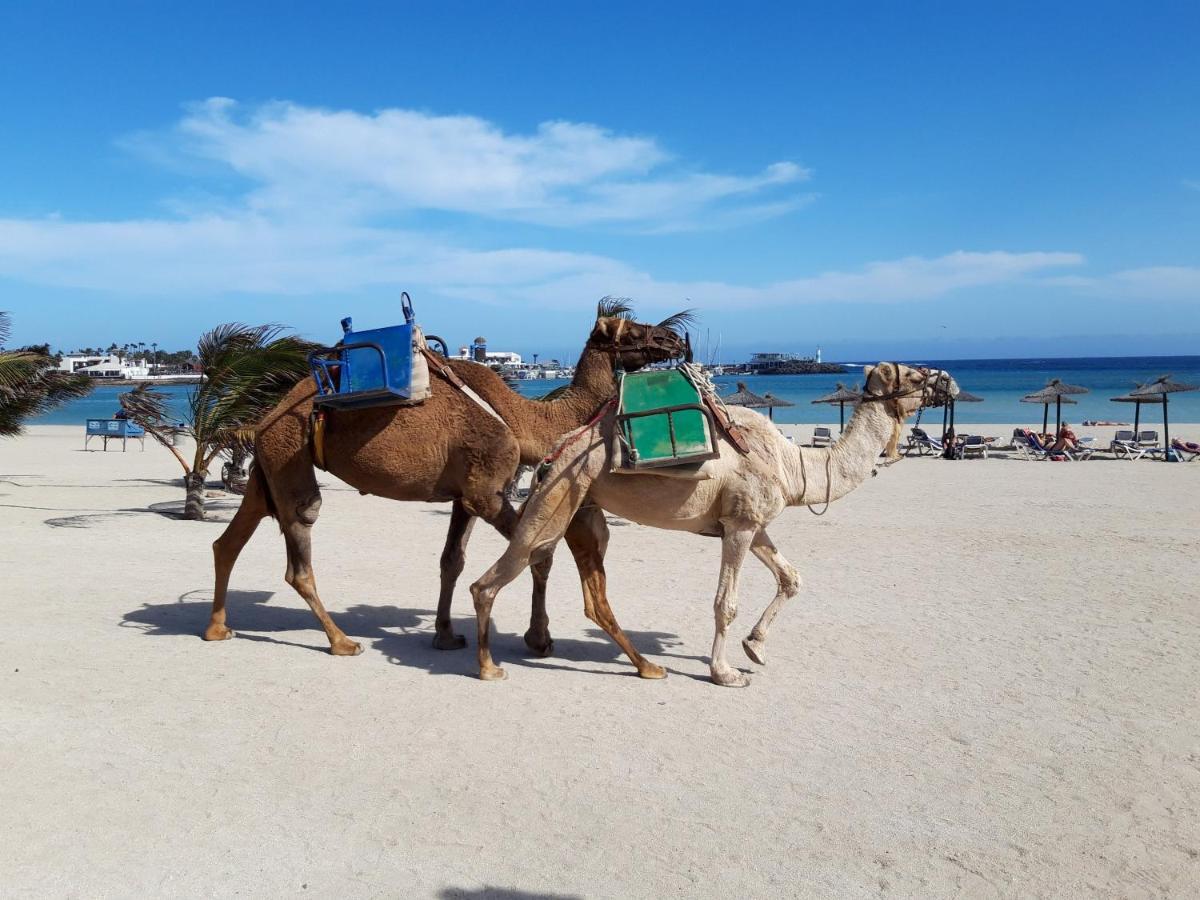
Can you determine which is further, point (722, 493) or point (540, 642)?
point (540, 642)

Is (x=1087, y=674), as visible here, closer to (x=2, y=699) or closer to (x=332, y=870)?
(x=332, y=870)

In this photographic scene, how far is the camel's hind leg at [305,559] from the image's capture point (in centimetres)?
666

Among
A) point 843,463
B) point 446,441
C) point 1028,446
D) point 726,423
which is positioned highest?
point 726,423

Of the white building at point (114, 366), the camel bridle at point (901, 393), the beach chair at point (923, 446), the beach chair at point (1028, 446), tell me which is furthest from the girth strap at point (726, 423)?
the white building at point (114, 366)

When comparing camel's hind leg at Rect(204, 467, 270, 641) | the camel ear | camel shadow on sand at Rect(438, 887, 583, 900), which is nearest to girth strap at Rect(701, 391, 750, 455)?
the camel ear

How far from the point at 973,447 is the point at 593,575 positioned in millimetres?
22913

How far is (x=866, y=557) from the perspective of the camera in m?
10.9

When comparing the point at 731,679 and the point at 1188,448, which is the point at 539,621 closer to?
the point at 731,679

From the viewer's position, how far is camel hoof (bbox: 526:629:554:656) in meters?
6.85

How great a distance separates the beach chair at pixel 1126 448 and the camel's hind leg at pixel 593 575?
76.2 feet

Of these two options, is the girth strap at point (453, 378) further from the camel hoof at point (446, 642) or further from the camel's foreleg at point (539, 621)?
the camel hoof at point (446, 642)

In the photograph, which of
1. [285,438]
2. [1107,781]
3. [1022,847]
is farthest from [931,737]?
[285,438]

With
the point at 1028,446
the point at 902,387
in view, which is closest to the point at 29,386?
the point at 902,387

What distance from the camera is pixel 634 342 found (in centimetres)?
629
